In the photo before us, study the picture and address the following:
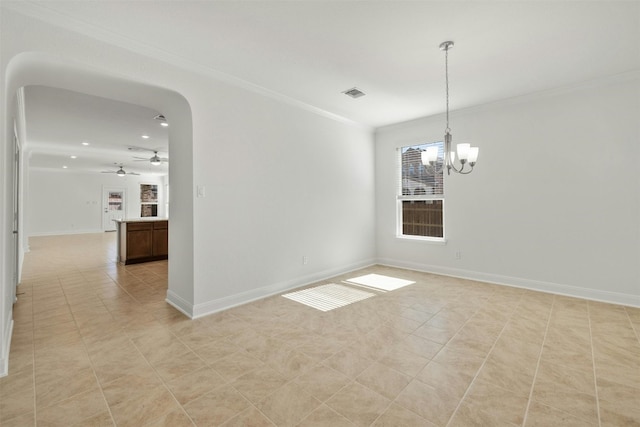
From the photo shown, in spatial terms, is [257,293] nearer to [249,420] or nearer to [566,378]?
[249,420]

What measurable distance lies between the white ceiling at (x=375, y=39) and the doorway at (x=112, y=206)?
12741mm

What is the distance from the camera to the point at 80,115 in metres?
4.85

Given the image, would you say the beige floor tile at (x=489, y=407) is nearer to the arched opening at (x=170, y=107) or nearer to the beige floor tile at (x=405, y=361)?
the beige floor tile at (x=405, y=361)

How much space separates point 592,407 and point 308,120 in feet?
14.1

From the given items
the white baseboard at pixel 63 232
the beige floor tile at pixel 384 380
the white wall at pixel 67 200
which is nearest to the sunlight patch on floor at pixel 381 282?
the beige floor tile at pixel 384 380

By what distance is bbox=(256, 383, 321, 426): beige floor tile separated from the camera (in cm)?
171

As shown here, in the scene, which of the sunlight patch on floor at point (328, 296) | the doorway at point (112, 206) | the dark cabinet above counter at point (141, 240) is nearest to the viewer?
the sunlight patch on floor at point (328, 296)

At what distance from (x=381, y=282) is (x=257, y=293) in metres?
2.00

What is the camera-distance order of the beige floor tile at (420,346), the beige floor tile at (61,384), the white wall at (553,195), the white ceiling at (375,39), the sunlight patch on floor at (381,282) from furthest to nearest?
the sunlight patch on floor at (381,282) < the white wall at (553,195) < the beige floor tile at (420,346) < the white ceiling at (375,39) < the beige floor tile at (61,384)

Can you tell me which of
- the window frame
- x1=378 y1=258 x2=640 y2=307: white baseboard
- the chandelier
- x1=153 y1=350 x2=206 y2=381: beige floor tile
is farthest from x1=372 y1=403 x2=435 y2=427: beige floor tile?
the window frame

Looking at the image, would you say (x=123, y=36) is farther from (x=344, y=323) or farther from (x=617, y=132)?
(x=617, y=132)

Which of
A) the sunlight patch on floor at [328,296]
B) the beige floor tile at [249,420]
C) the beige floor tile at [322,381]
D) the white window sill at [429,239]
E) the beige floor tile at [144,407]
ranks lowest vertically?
the beige floor tile at [249,420]

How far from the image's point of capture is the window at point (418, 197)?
17.0ft

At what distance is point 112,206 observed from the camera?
42.9 ft
